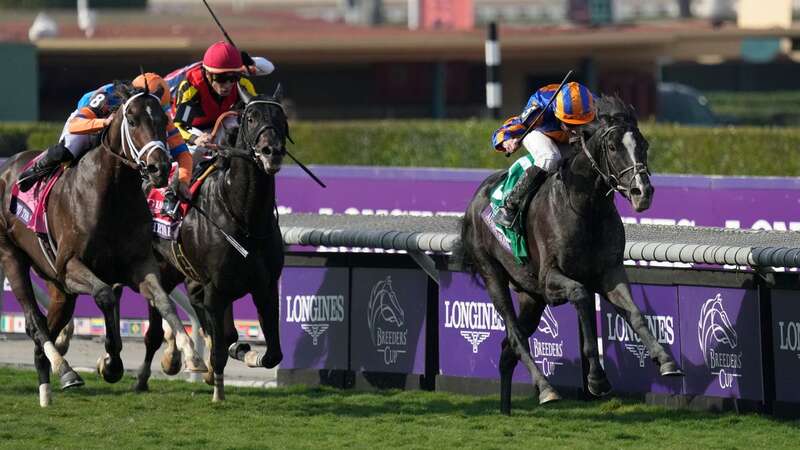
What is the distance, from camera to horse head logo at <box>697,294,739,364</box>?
29.7 ft

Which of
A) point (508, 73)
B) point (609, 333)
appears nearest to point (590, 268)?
point (609, 333)

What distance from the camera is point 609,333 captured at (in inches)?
382

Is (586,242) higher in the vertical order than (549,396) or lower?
higher

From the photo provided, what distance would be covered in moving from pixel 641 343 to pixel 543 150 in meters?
1.32

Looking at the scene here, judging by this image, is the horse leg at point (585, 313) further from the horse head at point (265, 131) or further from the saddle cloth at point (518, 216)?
the horse head at point (265, 131)

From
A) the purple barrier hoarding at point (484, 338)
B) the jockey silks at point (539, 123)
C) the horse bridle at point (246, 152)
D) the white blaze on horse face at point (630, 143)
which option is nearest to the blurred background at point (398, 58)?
the purple barrier hoarding at point (484, 338)

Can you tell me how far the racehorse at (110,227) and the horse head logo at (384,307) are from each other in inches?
72.7

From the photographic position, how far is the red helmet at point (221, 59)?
10.1 m

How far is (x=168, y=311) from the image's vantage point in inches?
346

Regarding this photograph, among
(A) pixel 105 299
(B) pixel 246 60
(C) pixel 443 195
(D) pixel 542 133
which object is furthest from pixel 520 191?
(C) pixel 443 195

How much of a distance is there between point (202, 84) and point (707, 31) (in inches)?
1136

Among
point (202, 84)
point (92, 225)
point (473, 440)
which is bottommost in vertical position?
point (473, 440)

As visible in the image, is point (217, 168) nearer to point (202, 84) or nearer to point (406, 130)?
point (202, 84)

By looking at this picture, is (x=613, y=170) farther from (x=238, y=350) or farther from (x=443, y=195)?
(x=443, y=195)
